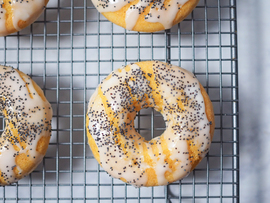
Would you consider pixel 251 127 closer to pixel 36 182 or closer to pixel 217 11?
pixel 217 11

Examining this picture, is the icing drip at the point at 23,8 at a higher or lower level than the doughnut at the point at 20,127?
higher

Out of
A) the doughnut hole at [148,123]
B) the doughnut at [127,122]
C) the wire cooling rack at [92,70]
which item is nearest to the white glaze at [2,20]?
the wire cooling rack at [92,70]

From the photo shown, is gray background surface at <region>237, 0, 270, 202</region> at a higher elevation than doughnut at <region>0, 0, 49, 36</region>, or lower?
lower

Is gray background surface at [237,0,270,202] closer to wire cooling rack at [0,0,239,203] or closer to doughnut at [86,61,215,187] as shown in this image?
wire cooling rack at [0,0,239,203]

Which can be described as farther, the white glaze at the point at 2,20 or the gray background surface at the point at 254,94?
the gray background surface at the point at 254,94

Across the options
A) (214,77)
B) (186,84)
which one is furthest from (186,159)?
(214,77)

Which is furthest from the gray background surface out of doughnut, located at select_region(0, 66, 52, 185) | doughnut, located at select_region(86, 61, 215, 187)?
doughnut, located at select_region(0, 66, 52, 185)

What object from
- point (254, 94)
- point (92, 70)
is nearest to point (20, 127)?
point (92, 70)

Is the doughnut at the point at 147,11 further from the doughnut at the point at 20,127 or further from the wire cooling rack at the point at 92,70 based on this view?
the doughnut at the point at 20,127
